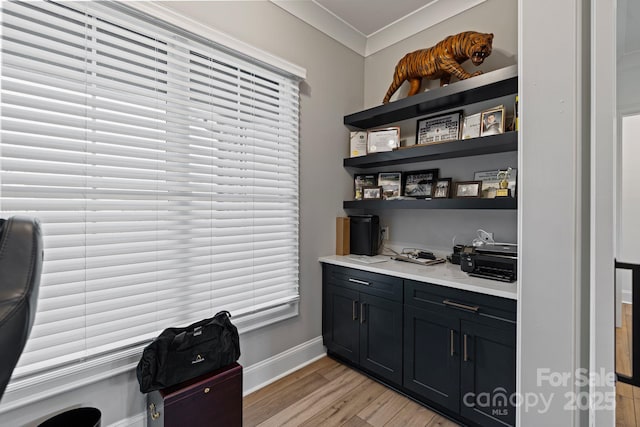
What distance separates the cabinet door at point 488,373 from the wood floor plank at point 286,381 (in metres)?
1.08

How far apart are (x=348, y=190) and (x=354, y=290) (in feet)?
3.23

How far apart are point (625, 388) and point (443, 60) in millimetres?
2471

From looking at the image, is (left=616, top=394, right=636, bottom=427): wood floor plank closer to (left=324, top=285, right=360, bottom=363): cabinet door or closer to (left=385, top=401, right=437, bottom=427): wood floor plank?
(left=385, top=401, right=437, bottom=427): wood floor plank

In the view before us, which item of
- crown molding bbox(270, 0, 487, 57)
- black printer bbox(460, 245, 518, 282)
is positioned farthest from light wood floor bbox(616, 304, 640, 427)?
crown molding bbox(270, 0, 487, 57)

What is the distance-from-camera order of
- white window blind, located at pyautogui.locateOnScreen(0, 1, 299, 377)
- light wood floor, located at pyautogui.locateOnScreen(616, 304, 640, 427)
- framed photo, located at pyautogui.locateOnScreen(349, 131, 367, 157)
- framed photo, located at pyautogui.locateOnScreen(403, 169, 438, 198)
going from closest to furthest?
Result: white window blind, located at pyautogui.locateOnScreen(0, 1, 299, 377)
light wood floor, located at pyautogui.locateOnScreen(616, 304, 640, 427)
framed photo, located at pyautogui.locateOnScreen(403, 169, 438, 198)
framed photo, located at pyautogui.locateOnScreen(349, 131, 367, 157)

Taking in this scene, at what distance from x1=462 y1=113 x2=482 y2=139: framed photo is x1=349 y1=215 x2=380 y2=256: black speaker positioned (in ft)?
3.17

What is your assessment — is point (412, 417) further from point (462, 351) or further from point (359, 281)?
point (359, 281)

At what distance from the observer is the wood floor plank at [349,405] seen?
1.73m

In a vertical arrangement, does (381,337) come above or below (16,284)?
below

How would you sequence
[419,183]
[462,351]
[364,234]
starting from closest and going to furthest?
[462,351]
[419,183]
[364,234]

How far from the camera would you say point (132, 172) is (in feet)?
4.91

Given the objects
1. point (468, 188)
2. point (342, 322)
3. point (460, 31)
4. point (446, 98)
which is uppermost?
point (460, 31)

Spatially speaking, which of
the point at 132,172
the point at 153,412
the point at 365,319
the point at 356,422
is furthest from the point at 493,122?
the point at 153,412

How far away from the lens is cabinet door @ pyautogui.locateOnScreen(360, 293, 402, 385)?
1.96 m
